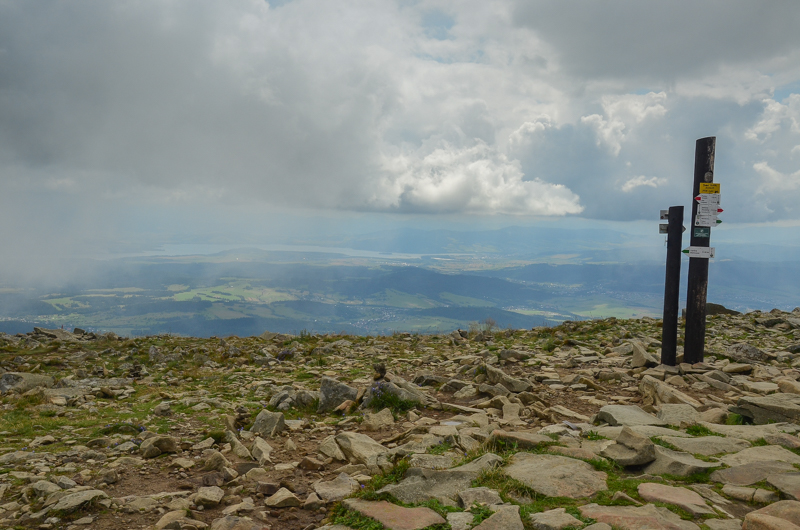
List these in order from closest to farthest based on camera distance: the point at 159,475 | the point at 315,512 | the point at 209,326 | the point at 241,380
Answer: the point at 315,512 → the point at 159,475 → the point at 241,380 → the point at 209,326

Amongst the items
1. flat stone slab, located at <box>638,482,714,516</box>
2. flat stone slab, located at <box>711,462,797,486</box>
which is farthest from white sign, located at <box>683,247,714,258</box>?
flat stone slab, located at <box>638,482,714,516</box>

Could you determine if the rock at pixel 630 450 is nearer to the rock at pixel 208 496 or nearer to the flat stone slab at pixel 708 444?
the flat stone slab at pixel 708 444

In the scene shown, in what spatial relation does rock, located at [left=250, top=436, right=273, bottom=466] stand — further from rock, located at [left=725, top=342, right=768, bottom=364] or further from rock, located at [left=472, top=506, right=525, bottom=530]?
rock, located at [left=725, top=342, right=768, bottom=364]

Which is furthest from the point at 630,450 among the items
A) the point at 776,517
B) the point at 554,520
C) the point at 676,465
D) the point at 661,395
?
the point at 661,395

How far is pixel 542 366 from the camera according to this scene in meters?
13.5

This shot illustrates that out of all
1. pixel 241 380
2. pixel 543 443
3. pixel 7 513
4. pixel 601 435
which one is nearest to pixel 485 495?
pixel 543 443

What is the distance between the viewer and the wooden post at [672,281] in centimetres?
1209

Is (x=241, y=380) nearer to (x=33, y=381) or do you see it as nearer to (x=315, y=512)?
(x=33, y=381)

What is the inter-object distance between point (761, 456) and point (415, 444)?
4.40m

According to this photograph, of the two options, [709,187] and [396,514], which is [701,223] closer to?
[709,187]

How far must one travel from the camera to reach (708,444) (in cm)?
615

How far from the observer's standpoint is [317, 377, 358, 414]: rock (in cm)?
991

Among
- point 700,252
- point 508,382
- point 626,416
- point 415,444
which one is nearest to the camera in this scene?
point 415,444

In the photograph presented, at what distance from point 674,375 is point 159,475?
11.3 meters
